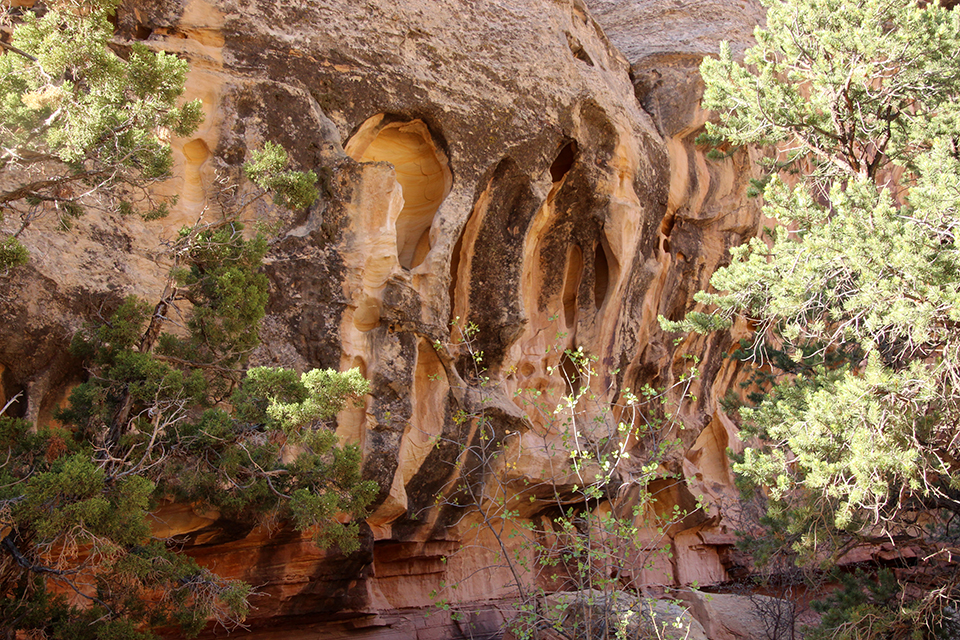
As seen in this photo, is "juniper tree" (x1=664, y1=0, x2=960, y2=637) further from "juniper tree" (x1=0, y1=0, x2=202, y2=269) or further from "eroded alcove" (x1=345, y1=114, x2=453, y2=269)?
"juniper tree" (x1=0, y1=0, x2=202, y2=269)

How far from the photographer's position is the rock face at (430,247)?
914 cm

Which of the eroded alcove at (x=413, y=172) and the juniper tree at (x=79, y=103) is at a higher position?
the juniper tree at (x=79, y=103)

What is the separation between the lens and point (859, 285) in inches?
320

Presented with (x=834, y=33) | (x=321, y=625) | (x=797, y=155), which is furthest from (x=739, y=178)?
(x=321, y=625)

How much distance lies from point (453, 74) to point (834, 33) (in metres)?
4.97

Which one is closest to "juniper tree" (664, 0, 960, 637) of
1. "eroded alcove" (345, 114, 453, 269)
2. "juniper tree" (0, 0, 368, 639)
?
"eroded alcove" (345, 114, 453, 269)

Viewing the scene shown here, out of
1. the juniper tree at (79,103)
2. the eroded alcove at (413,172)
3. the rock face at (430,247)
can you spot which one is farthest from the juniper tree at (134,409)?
the eroded alcove at (413,172)

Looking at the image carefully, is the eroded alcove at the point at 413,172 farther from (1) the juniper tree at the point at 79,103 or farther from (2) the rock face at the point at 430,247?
(1) the juniper tree at the point at 79,103

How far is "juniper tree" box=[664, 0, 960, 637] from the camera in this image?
7559 mm

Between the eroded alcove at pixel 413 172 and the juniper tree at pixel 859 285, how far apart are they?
383cm

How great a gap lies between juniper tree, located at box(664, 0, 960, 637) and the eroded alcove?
3829 mm

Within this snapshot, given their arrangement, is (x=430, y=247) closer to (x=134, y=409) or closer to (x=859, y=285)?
(x=134, y=409)

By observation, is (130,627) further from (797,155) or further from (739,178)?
(739,178)

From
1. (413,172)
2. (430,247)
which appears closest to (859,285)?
(430,247)
